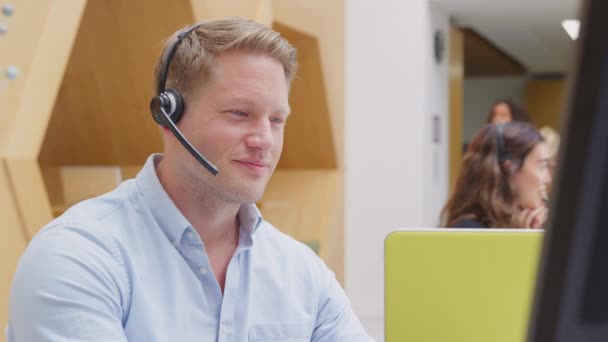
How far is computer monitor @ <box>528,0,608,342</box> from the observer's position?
29cm

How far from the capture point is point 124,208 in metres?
1.13

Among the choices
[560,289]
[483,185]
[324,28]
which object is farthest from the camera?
[324,28]

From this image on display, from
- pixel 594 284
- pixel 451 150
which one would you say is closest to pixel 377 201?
pixel 451 150

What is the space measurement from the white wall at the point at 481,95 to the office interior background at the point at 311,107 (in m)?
4.16

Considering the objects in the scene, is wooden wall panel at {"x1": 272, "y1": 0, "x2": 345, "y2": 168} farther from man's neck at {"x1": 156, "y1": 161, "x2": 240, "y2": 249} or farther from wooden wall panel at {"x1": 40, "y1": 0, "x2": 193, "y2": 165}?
man's neck at {"x1": 156, "y1": 161, "x2": 240, "y2": 249}

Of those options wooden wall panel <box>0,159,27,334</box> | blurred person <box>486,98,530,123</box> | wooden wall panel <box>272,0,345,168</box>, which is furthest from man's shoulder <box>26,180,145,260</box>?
blurred person <box>486,98,530,123</box>

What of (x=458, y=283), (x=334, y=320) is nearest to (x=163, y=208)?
(x=334, y=320)

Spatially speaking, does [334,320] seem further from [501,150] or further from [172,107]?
[501,150]

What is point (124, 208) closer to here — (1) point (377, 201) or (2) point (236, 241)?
(2) point (236, 241)

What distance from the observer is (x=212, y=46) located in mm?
1180

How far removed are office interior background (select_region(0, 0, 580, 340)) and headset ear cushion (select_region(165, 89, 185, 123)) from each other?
1.08 m

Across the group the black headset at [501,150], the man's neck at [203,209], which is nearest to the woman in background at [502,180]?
the black headset at [501,150]

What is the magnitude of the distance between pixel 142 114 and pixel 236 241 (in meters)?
2.43

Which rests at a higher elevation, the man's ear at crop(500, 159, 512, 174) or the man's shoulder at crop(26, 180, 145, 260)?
the man's shoulder at crop(26, 180, 145, 260)
